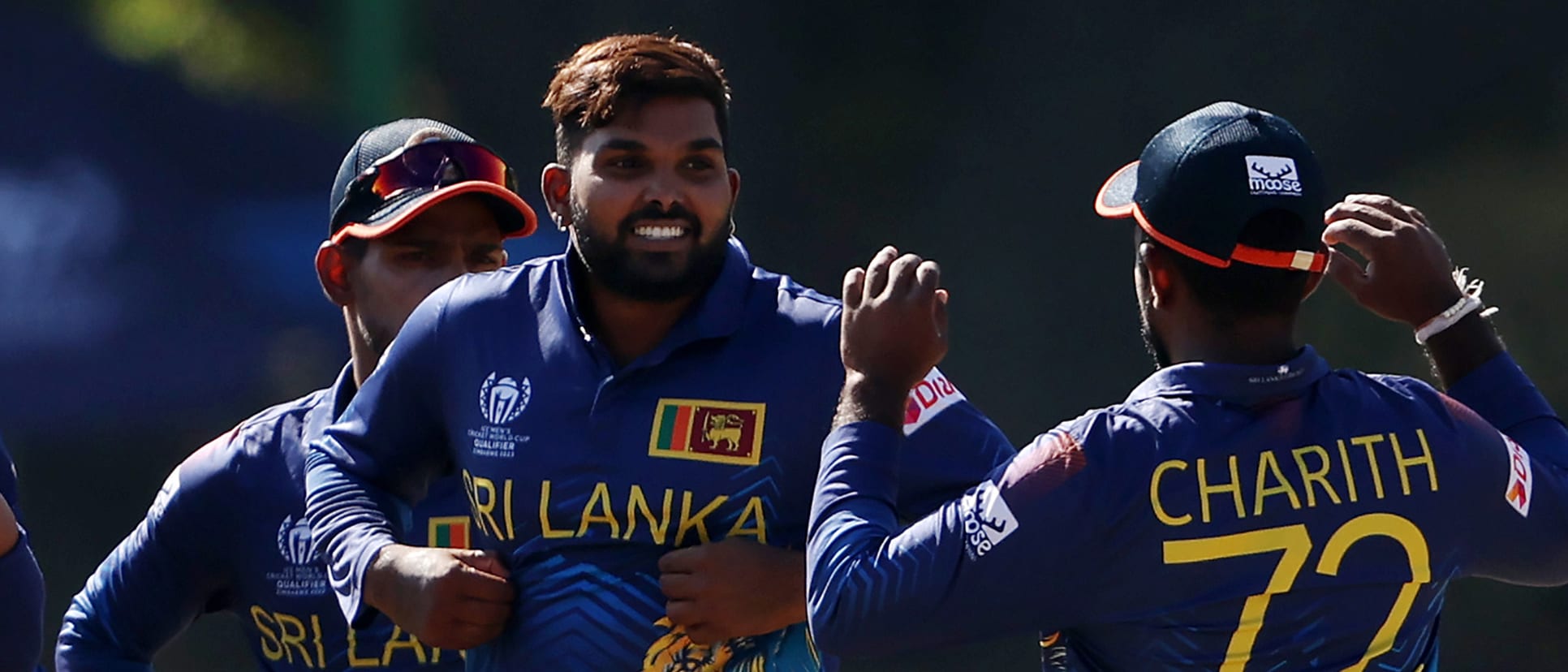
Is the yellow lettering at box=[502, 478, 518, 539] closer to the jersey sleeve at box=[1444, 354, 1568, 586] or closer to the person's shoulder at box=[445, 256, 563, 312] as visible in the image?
the person's shoulder at box=[445, 256, 563, 312]

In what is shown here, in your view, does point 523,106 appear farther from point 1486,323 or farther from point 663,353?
point 1486,323

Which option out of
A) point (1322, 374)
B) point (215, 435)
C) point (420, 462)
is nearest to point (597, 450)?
point (420, 462)

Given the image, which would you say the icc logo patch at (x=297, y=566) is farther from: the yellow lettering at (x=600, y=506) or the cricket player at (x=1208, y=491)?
the cricket player at (x=1208, y=491)

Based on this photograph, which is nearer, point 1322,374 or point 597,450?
point 1322,374

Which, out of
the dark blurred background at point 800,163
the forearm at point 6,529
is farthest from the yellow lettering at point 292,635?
the dark blurred background at point 800,163

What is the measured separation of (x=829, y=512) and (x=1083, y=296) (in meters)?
3.22

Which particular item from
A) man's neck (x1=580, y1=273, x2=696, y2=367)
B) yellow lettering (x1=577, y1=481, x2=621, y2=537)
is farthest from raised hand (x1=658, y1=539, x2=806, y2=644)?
man's neck (x1=580, y1=273, x2=696, y2=367)

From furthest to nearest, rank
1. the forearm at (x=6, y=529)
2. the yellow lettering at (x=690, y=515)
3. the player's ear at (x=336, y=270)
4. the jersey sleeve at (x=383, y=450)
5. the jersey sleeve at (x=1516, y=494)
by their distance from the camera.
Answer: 1. the player's ear at (x=336, y=270)
2. the jersey sleeve at (x=383, y=450)
3. the yellow lettering at (x=690, y=515)
4. the forearm at (x=6, y=529)
5. the jersey sleeve at (x=1516, y=494)

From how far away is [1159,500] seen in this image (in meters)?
2.00

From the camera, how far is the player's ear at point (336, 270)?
3.38 metres

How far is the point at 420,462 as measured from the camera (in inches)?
106

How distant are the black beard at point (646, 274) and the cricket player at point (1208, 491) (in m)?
0.41

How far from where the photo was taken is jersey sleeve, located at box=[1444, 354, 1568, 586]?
82.4 inches

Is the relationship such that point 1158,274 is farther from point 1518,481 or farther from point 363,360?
point 363,360
